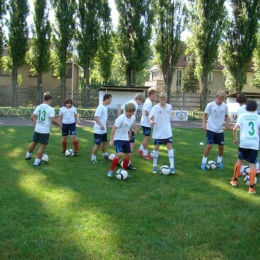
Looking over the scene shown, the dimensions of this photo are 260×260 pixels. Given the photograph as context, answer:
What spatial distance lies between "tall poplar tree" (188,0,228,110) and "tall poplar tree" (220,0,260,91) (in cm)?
128

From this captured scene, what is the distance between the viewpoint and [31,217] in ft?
14.0

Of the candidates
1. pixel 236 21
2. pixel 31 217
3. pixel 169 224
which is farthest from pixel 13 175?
pixel 236 21

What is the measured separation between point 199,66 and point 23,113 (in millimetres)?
17714

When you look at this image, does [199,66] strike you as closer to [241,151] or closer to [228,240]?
[241,151]

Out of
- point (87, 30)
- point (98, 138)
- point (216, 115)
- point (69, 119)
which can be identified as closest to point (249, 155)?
point (216, 115)

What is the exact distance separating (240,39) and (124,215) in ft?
97.5

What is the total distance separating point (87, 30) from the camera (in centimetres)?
3075

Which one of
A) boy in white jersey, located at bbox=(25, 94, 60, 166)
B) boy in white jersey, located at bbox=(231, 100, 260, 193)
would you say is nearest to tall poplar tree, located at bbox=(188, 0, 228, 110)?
boy in white jersey, located at bbox=(25, 94, 60, 166)

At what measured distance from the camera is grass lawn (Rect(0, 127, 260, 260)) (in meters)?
3.41

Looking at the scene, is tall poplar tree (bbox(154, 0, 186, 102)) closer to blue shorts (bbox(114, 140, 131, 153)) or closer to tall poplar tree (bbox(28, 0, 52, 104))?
tall poplar tree (bbox(28, 0, 52, 104))

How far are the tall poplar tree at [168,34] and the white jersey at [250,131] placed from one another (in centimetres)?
2633

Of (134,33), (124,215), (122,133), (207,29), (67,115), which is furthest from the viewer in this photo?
(134,33)

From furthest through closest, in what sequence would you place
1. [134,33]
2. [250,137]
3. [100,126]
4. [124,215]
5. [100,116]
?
[134,33] → [100,116] → [100,126] → [250,137] → [124,215]

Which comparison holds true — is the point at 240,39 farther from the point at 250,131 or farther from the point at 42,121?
the point at 42,121
